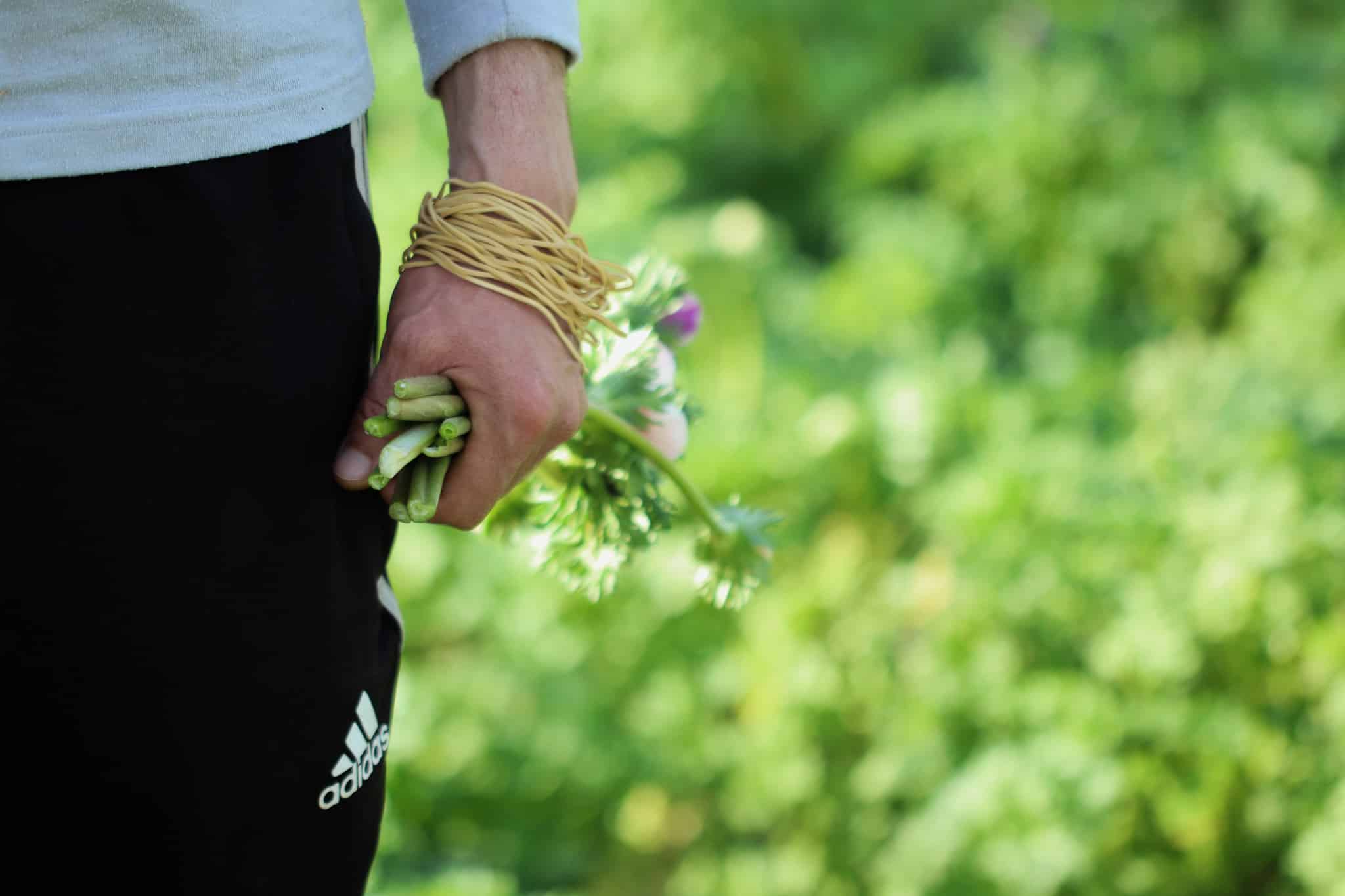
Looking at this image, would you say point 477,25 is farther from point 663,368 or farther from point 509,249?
point 663,368

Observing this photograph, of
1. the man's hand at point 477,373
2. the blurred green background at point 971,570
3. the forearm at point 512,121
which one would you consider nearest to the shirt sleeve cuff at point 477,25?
the forearm at point 512,121

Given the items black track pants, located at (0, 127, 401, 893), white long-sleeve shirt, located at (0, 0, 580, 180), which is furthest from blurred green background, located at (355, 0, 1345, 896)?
white long-sleeve shirt, located at (0, 0, 580, 180)

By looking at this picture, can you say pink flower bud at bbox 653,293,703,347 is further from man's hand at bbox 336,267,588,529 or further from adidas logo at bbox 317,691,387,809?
adidas logo at bbox 317,691,387,809

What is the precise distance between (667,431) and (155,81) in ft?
1.72

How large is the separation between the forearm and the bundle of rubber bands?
0.06 feet

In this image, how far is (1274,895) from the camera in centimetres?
234

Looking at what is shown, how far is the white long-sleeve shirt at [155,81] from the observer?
0.77 meters

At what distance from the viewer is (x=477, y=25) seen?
927 mm

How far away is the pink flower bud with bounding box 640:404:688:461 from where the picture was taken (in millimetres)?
1139

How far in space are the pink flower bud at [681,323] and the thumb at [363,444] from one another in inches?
15.6

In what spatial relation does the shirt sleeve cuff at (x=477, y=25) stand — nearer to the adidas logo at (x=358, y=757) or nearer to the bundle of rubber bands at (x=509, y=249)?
the bundle of rubber bands at (x=509, y=249)

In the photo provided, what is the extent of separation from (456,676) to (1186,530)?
1475 millimetres

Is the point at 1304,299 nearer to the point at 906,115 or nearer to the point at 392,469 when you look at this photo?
the point at 906,115

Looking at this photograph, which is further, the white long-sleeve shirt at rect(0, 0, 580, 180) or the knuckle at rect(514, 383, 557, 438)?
the knuckle at rect(514, 383, 557, 438)
